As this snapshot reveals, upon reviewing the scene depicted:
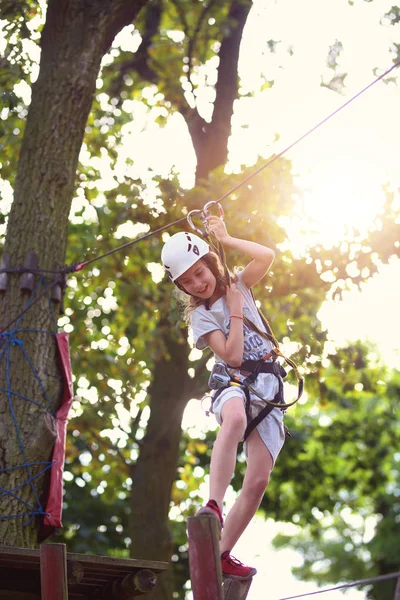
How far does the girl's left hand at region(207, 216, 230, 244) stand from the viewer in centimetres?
445

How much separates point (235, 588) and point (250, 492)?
49 cm

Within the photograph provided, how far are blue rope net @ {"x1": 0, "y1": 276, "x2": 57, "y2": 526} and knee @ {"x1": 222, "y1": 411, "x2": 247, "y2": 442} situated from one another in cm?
195

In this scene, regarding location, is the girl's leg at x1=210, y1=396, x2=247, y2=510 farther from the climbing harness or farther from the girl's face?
the girl's face

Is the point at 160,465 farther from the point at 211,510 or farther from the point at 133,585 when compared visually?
the point at 211,510

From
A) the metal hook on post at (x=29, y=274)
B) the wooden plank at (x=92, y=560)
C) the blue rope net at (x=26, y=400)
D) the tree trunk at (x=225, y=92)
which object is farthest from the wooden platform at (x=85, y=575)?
the tree trunk at (x=225, y=92)

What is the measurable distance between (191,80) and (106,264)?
318 cm

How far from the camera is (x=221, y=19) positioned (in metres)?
11.4

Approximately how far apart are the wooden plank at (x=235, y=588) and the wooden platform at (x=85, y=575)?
3.55 feet

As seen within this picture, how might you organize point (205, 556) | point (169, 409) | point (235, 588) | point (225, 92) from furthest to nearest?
point (225, 92)
point (169, 409)
point (235, 588)
point (205, 556)

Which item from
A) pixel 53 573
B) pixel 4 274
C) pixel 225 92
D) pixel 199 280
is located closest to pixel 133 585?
pixel 53 573

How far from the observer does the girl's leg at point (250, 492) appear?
401 centimetres

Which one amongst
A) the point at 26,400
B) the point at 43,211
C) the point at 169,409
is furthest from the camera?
the point at 169,409

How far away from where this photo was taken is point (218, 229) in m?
4.53

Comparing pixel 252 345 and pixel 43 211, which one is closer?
pixel 252 345
